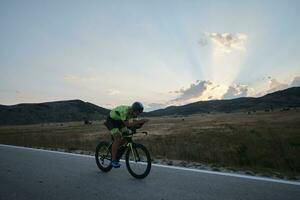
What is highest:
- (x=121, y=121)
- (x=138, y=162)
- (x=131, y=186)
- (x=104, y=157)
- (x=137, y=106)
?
(x=137, y=106)

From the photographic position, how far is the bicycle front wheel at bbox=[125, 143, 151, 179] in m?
7.25

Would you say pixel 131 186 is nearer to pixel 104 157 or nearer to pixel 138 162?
pixel 138 162

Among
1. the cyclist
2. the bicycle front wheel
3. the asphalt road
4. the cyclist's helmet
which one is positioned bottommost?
the asphalt road

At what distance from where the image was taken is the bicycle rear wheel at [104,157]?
824 centimetres

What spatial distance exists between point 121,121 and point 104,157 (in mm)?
1286

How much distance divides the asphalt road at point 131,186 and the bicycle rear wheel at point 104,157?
20 centimetres

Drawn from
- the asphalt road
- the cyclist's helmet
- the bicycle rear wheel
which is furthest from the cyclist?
the asphalt road

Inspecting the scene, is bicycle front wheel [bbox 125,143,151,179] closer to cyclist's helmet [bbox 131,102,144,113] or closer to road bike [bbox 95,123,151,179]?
road bike [bbox 95,123,151,179]

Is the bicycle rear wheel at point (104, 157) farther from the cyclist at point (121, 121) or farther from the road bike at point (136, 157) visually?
→ the road bike at point (136, 157)

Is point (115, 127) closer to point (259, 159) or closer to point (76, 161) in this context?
point (76, 161)

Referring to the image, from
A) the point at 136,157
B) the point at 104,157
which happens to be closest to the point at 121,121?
the point at 136,157

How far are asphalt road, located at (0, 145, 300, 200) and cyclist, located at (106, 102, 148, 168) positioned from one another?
0.82 meters

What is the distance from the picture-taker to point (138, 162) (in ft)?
24.3

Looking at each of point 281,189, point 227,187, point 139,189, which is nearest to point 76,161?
point 139,189
